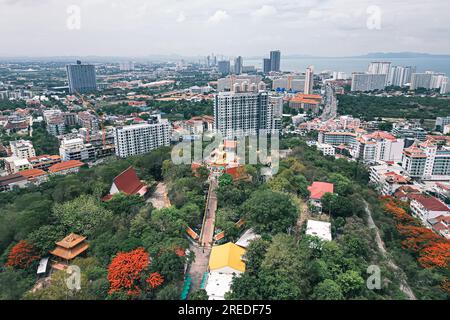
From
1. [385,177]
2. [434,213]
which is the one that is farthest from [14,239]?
[385,177]

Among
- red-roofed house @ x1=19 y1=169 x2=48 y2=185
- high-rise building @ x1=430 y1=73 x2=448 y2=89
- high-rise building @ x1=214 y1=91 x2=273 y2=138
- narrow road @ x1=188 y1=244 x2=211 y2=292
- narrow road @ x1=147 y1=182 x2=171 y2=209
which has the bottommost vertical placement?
red-roofed house @ x1=19 y1=169 x2=48 y2=185

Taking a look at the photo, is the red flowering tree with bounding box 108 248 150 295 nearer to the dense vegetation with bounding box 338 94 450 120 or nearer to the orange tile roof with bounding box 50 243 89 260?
the orange tile roof with bounding box 50 243 89 260

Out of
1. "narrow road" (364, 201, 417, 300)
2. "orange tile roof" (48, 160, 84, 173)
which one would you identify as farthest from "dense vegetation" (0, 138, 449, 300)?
"orange tile roof" (48, 160, 84, 173)

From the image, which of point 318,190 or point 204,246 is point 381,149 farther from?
point 204,246

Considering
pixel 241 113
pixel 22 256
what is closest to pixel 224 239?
pixel 22 256

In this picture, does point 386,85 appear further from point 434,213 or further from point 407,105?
point 434,213

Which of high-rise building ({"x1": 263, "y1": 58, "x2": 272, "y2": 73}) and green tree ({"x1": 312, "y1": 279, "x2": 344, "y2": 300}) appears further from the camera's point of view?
high-rise building ({"x1": 263, "y1": 58, "x2": 272, "y2": 73})

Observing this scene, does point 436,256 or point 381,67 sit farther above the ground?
point 381,67

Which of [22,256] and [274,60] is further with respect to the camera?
[274,60]
